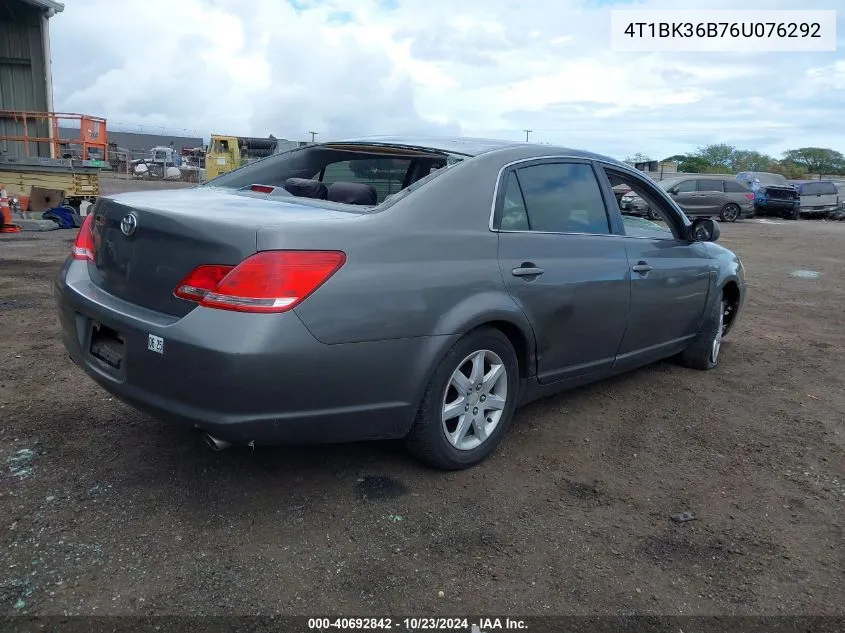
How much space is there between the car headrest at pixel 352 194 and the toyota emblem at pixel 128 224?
1.00 m

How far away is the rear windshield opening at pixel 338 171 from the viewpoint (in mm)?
3695

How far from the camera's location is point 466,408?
3260 mm

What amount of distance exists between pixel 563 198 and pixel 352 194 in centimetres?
115

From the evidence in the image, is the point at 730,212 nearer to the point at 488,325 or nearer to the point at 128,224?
the point at 488,325

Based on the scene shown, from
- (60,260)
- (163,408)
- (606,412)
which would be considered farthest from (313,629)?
(60,260)

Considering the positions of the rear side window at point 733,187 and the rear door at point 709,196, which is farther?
the rear side window at point 733,187

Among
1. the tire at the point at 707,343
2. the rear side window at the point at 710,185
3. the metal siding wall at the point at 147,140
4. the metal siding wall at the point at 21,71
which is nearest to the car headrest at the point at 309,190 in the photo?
Result: the tire at the point at 707,343

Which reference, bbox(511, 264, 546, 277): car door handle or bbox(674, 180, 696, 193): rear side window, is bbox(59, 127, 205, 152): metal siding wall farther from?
bbox(511, 264, 546, 277): car door handle

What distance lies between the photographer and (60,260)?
359 inches

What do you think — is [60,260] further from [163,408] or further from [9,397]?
[163,408]

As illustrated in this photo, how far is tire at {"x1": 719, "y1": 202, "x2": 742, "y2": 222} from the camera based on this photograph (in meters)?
24.3

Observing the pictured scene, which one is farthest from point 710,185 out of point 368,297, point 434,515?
point 368,297

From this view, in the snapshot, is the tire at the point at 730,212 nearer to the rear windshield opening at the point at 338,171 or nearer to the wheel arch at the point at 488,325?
the rear windshield opening at the point at 338,171

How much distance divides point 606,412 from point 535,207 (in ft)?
4.69
